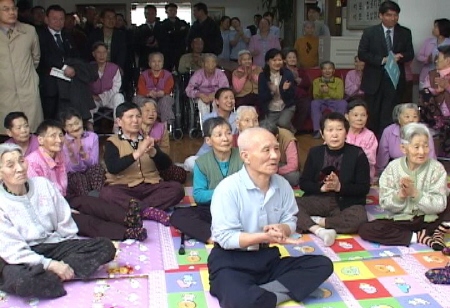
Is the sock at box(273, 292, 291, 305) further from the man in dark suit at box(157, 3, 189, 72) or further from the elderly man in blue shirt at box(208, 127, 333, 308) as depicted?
the man in dark suit at box(157, 3, 189, 72)

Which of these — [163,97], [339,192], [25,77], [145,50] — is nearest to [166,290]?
[339,192]

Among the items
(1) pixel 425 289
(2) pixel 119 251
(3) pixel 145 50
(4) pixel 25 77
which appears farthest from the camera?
(3) pixel 145 50

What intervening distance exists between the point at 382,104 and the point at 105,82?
2.89 m

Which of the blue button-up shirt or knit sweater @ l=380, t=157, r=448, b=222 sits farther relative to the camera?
knit sweater @ l=380, t=157, r=448, b=222

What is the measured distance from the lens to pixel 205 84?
6141 mm

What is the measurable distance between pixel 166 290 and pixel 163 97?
3739mm

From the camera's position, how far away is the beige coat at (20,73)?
452cm

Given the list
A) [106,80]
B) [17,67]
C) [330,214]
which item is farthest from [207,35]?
[330,214]

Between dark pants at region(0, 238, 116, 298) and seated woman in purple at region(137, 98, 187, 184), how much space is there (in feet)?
4.74

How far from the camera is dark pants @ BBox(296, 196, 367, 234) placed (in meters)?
3.36

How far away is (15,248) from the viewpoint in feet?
8.44

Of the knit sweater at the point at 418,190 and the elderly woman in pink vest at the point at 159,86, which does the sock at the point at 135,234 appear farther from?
the elderly woman in pink vest at the point at 159,86

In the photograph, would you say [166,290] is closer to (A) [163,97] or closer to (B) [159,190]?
(B) [159,190]

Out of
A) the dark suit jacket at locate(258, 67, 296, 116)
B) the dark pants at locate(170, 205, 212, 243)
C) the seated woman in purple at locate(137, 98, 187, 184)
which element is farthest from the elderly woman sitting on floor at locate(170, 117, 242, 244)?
the dark suit jacket at locate(258, 67, 296, 116)
